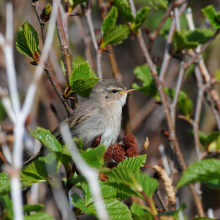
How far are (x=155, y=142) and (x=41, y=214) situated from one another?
470cm

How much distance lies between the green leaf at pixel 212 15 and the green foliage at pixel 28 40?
1.43m

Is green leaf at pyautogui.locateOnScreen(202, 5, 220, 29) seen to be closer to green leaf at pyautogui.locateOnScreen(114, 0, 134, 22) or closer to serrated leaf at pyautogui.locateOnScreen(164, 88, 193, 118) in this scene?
green leaf at pyautogui.locateOnScreen(114, 0, 134, 22)

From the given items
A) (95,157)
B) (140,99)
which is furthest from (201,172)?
(140,99)

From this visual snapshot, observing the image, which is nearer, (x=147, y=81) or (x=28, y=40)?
(x=28, y=40)

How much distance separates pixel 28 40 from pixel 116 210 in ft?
3.89

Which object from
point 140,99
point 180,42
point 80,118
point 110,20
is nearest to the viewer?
point 110,20

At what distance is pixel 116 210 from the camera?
161 centimetres

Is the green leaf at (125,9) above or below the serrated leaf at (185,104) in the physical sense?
above

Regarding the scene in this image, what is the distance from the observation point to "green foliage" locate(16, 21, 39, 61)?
2.03 m

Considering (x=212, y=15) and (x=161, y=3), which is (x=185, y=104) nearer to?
(x=212, y=15)

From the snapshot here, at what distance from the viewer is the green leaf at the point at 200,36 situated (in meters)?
3.04

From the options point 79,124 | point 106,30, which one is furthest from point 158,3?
point 79,124

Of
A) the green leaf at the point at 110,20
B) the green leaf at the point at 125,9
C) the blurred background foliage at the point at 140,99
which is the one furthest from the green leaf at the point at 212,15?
the blurred background foliage at the point at 140,99

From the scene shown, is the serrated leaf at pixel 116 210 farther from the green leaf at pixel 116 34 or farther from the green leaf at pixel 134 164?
the green leaf at pixel 116 34
